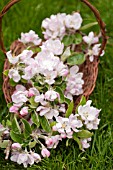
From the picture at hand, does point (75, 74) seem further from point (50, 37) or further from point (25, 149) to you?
point (25, 149)

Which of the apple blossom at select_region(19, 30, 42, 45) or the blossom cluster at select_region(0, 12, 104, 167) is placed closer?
the blossom cluster at select_region(0, 12, 104, 167)

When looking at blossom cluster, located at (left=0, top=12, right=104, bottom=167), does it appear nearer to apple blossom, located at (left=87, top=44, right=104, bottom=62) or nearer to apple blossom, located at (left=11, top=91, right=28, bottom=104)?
apple blossom, located at (left=11, top=91, right=28, bottom=104)

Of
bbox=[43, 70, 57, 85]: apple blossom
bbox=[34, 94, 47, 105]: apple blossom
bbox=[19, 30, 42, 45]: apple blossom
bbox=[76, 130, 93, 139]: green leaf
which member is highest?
bbox=[19, 30, 42, 45]: apple blossom

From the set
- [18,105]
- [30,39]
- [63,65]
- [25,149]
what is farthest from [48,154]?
[30,39]

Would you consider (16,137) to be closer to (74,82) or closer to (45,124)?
(45,124)

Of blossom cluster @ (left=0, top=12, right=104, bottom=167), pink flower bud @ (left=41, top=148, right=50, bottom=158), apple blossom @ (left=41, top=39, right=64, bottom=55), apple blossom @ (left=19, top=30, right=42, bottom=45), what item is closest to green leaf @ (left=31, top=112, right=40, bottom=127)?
blossom cluster @ (left=0, top=12, right=104, bottom=167)

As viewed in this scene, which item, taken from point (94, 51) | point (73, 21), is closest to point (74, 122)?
point (94, 51)

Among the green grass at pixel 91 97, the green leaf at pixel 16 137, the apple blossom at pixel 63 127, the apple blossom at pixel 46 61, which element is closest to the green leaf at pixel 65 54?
the apple blossom at pixel 46 61

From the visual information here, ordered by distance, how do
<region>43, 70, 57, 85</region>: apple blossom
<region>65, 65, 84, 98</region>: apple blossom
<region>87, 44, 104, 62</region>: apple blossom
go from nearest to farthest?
<region>43, 70, 57, 85</region>: apple blossom < <region>65, 65, 84, 98</region>: apple blossom < <region>87, 44, 104, 62</region>: apple blossom
